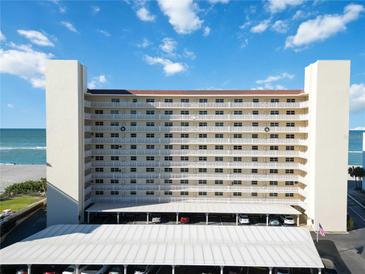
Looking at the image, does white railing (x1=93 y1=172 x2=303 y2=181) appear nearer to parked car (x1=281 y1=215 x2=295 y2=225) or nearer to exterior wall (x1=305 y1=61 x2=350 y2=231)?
exterior wall (x1=305 y1=61 x2=350 y2=231)

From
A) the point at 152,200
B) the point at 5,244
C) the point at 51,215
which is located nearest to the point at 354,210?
the point at 152,200

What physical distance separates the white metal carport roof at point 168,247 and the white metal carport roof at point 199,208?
6005 millimetres

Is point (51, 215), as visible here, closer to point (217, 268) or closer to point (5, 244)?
point (5, 244)

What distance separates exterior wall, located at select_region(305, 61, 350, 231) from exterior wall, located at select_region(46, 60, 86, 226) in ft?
105

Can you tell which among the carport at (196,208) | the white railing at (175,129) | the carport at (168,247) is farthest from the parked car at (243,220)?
the white railing at (175,129)

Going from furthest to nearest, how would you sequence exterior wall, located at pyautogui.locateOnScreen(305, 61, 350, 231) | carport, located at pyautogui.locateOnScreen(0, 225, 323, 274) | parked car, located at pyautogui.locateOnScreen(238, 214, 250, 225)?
parked car, located at pyautogui.locateOnScreen(238, 214, 250, 225), exterior wall, located at pyautogui.locateOnScreen(305, 61, 350, 231), carport, located at pyautogui.locateOnScreen(0, 225, 323, 274)

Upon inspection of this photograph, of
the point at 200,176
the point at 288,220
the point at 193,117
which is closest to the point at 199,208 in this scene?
the point at 200,176

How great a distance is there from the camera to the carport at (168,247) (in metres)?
20.0

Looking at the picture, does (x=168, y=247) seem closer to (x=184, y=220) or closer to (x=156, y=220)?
(x=156, y=220)

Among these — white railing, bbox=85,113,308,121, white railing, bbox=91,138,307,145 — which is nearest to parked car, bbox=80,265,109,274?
white railing, bbox=91,138,307,145

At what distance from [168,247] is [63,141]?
20059mm

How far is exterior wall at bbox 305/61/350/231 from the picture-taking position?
100ft

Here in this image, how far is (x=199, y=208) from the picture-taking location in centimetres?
3284

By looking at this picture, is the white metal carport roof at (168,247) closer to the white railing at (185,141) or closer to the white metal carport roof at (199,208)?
the white metal carport roof at (199,208)
